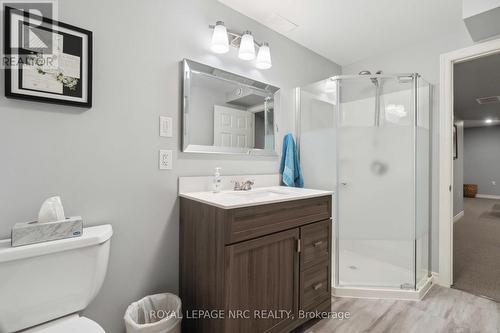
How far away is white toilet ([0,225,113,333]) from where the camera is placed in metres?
0.90

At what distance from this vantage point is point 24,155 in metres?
1.11

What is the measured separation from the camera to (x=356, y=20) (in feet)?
6.57

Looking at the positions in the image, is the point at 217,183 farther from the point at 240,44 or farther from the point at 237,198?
the point at 240,44

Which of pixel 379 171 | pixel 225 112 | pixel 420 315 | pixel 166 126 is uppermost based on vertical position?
pixel 225 112

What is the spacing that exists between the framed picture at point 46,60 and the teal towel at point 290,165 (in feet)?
4.95

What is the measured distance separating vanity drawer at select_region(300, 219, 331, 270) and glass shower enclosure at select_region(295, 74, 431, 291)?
46 centimetres

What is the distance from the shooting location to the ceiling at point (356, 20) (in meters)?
1.79

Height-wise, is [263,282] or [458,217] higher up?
[263,282]

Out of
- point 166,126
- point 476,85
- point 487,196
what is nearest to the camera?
point 166,126

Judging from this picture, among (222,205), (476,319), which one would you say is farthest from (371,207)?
(222,205)

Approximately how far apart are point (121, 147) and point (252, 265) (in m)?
0.99

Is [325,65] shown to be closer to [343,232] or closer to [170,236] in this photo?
[343,232]

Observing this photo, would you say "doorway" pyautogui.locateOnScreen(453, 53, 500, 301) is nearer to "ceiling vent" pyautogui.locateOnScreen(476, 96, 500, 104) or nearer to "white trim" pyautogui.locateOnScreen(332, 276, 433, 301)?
"ceiling vent" pyautogui.locateOnScreen(476, 96, 500, 104)

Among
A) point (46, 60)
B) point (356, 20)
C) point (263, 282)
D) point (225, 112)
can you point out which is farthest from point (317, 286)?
point (356, 20)
